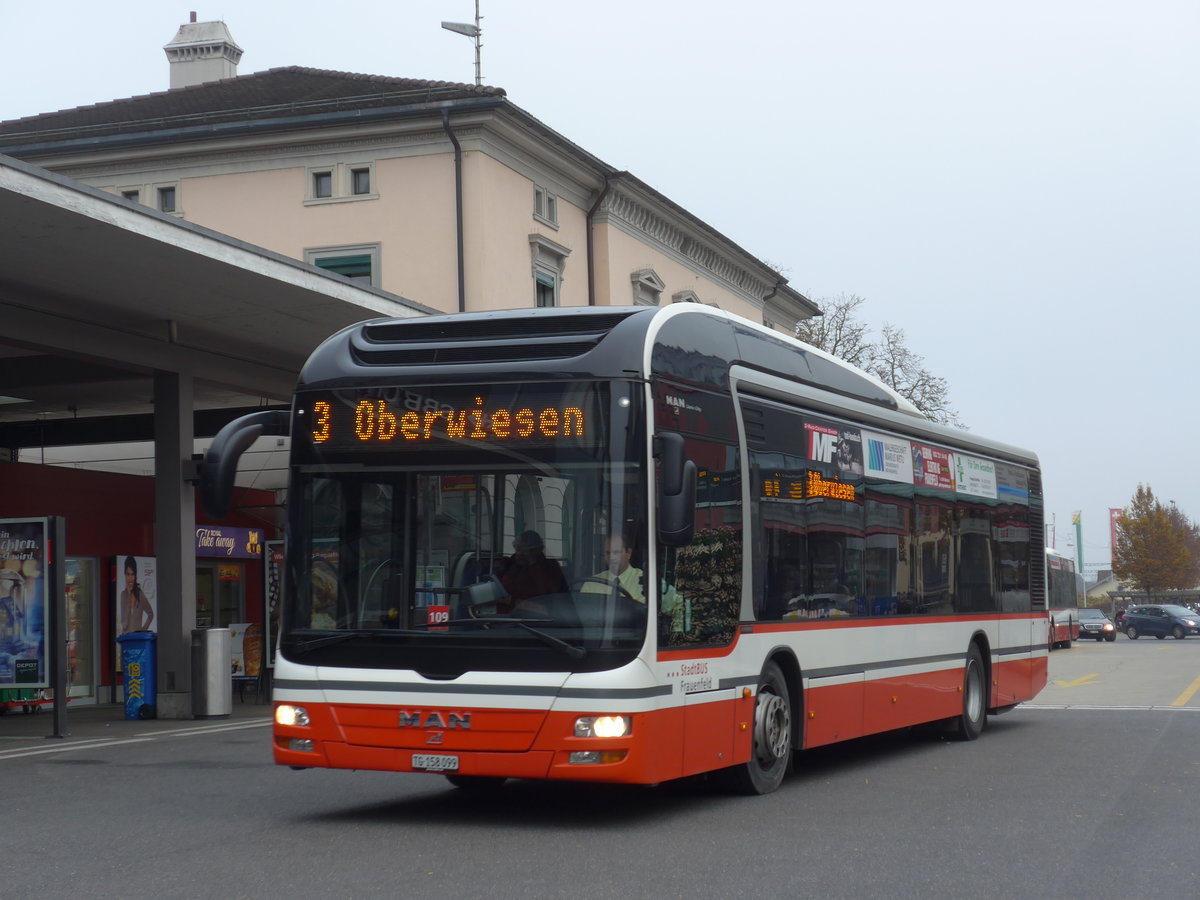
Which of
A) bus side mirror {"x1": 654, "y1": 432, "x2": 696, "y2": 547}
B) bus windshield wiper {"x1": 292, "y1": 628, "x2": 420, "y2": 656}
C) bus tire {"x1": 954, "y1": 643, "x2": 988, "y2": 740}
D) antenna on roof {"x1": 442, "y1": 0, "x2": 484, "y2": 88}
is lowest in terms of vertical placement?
bus tire {"x1": 954, "y1": 643, "x2": 988, "y2": 740}

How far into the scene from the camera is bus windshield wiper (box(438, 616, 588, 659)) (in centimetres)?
908

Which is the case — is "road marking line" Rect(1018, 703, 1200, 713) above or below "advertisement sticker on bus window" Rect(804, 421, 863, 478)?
below

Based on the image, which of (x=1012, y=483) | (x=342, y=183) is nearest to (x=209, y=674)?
(x=1012, y=483)

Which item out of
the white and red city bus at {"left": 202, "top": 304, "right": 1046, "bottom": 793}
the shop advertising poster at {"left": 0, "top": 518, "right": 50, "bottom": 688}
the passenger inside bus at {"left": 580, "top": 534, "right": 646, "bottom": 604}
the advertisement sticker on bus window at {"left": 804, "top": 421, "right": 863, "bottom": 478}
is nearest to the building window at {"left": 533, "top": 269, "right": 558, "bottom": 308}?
the shop advertising poster at {"left": 0, "top": 518, "right": 50, "bottom": 688}

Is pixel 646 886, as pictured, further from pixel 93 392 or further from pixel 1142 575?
pixel 1142 575

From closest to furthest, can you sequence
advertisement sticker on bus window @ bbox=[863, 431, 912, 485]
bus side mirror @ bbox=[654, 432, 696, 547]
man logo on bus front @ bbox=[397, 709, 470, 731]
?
bus side mirror @ bbox=[654, 432, 696, 547] → man logo on bus front @ bbox=[397, 709, 470, 731] → advertisement sticker on bus window @ bbox=[863, 431, 912, 485]

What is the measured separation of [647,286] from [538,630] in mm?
32240

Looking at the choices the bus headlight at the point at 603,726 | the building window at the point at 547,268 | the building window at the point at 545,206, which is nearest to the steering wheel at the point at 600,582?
the bus headlight at the point at 603,726

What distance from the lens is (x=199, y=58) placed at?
43.1 metres

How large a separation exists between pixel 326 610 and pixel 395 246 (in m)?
25.5

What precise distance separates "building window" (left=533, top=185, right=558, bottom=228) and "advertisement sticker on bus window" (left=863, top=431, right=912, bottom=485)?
22.7 m

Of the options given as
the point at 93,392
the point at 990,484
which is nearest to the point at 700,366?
the point at 990,484

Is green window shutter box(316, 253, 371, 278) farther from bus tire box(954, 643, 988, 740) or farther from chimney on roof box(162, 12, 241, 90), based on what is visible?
bus tire box(954, 643, 988, 740)

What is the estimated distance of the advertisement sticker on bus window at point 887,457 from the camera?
13.3 meters
